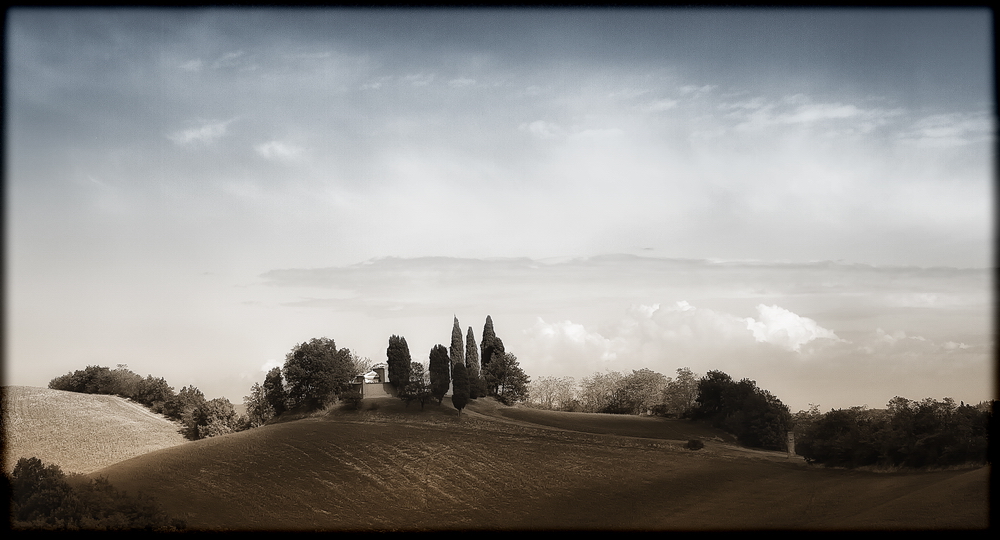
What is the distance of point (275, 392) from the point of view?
4178 cm

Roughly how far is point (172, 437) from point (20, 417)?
8.50m

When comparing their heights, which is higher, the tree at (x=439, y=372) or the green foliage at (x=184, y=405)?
the tree at (x=439, y=372)

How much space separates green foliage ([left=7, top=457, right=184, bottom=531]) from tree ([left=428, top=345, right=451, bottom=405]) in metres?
27.1

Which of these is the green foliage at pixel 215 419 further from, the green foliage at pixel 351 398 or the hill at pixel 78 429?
the green foliage at pixel 351 398

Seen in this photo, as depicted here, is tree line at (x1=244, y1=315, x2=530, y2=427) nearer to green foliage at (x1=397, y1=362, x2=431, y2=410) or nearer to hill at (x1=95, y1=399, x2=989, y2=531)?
green foliage at (x1=397, y1=362, x2=431, y2=410)

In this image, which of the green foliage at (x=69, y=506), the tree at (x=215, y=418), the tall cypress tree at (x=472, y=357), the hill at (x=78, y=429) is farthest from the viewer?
the tall cypress tree at (x=472, y=357)

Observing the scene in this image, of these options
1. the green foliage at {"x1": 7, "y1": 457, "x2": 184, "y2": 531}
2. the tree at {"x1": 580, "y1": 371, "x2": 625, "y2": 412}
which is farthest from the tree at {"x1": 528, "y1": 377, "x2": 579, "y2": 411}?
the green foliage at {"x1": 7, "y1": 457, "x2": 184, "y2": 531}

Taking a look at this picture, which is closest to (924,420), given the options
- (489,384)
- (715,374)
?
(715,374)

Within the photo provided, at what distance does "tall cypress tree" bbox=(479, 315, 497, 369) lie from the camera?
52.0 meters

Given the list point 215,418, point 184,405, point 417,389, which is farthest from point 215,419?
point 417,389

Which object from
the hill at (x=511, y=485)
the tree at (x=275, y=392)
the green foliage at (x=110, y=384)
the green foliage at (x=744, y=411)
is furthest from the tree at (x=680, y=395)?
the green foliage at (x=110, y=384)

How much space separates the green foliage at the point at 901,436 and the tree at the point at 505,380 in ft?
78.6

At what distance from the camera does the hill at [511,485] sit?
18891 millimetres
